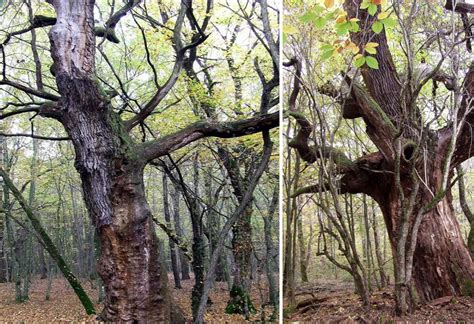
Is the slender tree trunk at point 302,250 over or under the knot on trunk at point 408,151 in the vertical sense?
under

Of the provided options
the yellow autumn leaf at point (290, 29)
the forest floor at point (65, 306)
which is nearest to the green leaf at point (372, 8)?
the yellow autumn leaf at point (290, 29)

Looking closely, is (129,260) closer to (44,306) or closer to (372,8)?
(372,8)

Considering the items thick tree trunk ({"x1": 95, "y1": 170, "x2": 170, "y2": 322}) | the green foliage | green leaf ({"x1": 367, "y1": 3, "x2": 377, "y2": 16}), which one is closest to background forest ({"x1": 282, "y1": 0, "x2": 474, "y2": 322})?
green leaf ({"x1": 367, "y1": 3, "x2": 377, "y2": 16})

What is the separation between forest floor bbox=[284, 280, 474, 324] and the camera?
1.35m

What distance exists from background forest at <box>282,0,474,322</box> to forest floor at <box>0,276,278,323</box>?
1.50m

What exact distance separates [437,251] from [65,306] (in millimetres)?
5771

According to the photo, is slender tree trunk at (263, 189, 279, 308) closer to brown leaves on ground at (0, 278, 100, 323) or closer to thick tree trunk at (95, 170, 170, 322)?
thick tree trunk at (95, 170, 170, 322)

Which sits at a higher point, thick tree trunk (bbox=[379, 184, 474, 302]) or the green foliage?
thick tree trunk (bbox=[379, 184, 474, 302])

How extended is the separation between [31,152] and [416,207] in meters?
6.83

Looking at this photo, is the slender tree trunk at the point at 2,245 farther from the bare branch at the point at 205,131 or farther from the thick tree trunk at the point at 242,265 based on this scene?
the bare branch at the point at 205,131

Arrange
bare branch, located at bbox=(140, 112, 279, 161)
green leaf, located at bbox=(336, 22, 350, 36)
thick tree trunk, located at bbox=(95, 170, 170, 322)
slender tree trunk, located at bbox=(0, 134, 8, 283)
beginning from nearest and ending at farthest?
green leaf, located at bbox=(336, 22, 350, 36) → thick tree trunk, located at bbox=(95, 170, 170, 322) → bare branch, located at bbox=(140, 112, 279, 161) → slender tree trunk, located at bbox=(0, 134, 8, 283)

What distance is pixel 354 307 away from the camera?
4.64 feet

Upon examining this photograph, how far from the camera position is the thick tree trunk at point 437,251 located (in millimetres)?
1419

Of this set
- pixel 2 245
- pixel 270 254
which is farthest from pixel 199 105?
pixel 2 245
